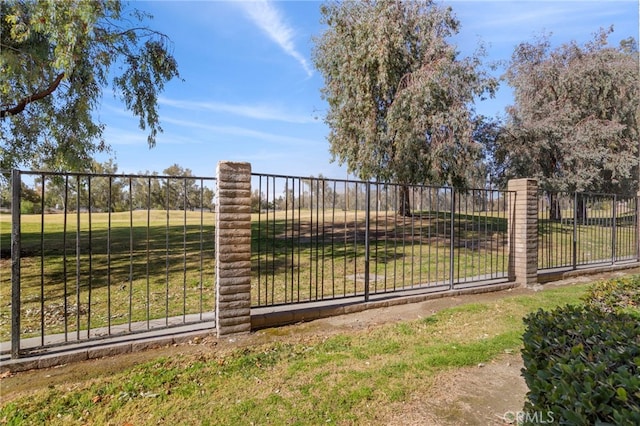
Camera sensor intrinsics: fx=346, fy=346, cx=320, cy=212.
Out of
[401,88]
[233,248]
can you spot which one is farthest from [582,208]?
[233,248]

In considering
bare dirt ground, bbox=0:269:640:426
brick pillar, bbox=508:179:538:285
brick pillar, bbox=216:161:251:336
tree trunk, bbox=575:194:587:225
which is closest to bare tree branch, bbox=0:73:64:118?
brick pillar, bbox=216:161:251:336

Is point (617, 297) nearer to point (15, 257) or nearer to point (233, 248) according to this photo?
point (233, 248)

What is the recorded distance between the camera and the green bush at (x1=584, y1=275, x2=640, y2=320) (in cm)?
421

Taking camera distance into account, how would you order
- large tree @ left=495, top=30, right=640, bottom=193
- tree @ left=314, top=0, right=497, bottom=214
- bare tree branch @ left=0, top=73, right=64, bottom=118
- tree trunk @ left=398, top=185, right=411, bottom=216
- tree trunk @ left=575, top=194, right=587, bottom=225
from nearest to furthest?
tree trunk @ left=398, top=185, right=411, bottom=216 → bare tree branch @ left=0, top=73, right=64, bottom=118 → tree trunk @ left=575, top=194, right=587, bottom=225 → tree @ left=314, top=0, right=497, bottom=214 → large tree @ left=495, top=30, right=640, bottom=193

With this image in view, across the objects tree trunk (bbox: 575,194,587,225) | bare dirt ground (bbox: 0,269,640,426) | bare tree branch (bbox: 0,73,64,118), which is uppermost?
bare tree branch (bbox: 0,73,64,118)

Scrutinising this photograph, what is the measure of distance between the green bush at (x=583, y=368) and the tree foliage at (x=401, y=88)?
9.68 meters

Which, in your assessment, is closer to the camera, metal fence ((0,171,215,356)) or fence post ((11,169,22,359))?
fence post ((11,169,22,359))

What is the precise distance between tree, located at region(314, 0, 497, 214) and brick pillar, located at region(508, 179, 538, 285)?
4.74m

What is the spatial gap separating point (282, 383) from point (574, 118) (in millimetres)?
18293

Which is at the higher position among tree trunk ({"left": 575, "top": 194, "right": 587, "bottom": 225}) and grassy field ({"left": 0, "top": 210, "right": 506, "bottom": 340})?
tree trunk ({"left": 575, "top": 194, "right": 587, "bottom": 225})

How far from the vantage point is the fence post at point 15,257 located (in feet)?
10.0

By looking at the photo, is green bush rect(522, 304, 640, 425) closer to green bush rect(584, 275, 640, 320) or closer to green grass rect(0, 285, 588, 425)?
green grass rect(0, 285, 588, 425)

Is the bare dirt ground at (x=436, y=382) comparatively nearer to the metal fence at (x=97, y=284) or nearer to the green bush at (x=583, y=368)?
the metal fence at (x=97, y=284)

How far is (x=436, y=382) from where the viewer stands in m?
2.96
